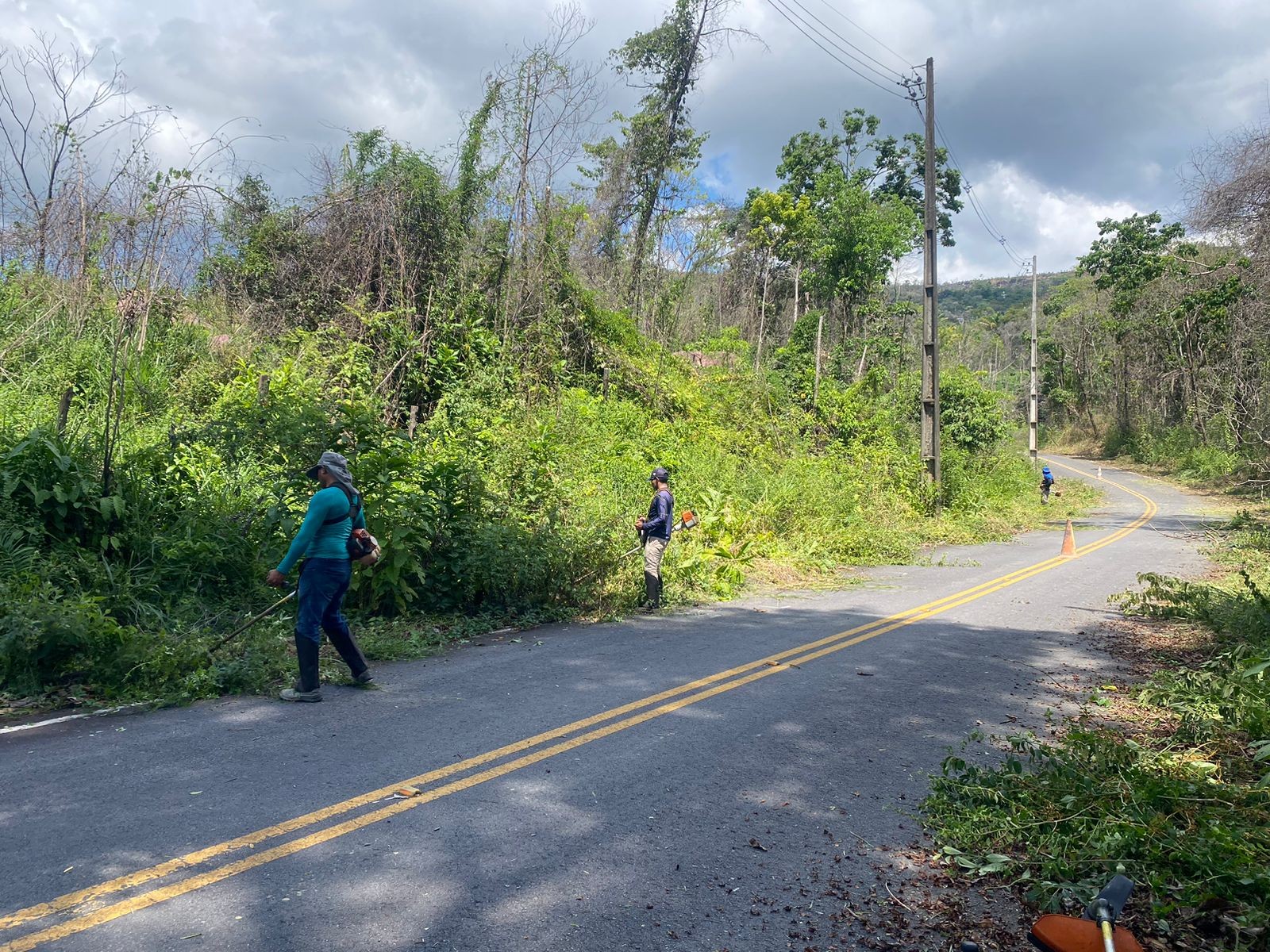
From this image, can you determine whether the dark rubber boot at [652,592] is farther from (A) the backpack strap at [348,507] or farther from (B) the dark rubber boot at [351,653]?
(A) the backpack strap at [348,507]

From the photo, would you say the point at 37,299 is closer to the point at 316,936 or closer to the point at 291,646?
the point at 291,646

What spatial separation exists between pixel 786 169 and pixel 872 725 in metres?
40.5

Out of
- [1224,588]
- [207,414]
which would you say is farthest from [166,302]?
[1224,588]

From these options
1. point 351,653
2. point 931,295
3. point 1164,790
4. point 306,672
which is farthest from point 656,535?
point 931,295

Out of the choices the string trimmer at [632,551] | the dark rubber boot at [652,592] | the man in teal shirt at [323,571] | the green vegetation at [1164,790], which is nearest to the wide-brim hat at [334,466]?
the man in teal shirt at [323,571]

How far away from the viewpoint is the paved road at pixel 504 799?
3641 mm

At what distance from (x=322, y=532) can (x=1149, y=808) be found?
19.0 feet

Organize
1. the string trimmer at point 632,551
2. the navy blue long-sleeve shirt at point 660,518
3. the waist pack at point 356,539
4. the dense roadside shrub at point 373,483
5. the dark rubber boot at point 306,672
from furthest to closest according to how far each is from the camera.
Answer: the navy blue long-sleeve shirt at point 660,518 → the string trimmer at point 632,551 → the dense roadside shrub at point 373,483 → the waist pack at point 356,539 → the dark rubber boot at point 306,672

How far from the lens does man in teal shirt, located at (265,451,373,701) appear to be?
22.1 ft

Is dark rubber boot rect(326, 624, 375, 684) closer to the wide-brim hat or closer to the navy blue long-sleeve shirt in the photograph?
the wide-brim hat

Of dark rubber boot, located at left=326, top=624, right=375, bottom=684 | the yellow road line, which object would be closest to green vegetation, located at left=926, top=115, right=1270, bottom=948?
the yellow road line

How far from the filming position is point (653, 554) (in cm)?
1154

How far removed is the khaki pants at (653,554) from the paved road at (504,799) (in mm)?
2525

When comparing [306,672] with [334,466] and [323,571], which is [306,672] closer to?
[323,571]
